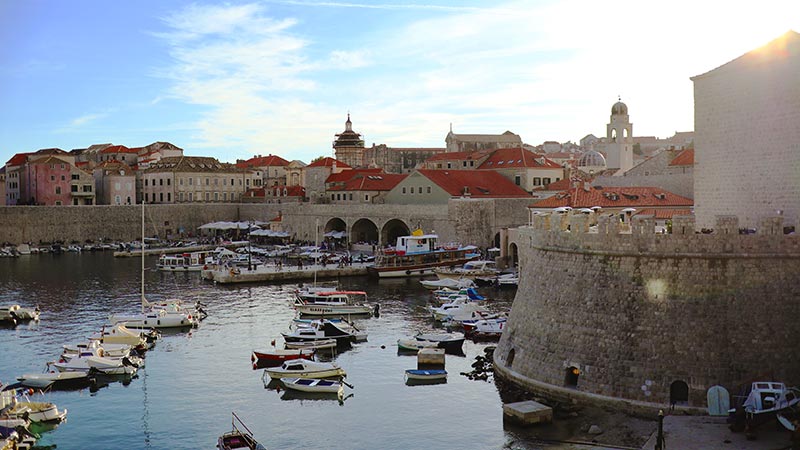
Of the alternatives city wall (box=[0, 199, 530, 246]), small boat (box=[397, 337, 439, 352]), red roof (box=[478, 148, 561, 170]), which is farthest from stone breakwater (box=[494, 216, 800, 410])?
red roof (box=[478, 148, 561, 170])

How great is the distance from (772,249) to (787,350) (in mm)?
2453

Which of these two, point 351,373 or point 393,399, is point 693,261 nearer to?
point 393,399

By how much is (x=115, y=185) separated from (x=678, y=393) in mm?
82137

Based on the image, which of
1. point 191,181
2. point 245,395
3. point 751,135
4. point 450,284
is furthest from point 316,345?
point 191,181

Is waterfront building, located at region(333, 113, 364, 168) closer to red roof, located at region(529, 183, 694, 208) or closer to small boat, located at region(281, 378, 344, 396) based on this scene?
red roof, located at region(529, 183, 694, 208)

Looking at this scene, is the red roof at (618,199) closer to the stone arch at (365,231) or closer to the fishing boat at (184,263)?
the stone arch at (365,231)

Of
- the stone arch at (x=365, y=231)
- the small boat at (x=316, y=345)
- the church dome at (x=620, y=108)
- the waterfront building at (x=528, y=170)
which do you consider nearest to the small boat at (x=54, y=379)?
the small boat at (x=316, y=345)

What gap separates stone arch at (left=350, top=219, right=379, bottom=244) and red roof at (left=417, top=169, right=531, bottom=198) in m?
8.21

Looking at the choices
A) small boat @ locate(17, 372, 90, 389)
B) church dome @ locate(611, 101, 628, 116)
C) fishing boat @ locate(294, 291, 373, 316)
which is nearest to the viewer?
small boat @ locate(17, 372, 90, 389)

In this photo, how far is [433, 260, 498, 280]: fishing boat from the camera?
169ft

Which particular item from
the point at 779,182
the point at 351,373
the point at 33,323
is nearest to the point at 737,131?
the point at 779,182

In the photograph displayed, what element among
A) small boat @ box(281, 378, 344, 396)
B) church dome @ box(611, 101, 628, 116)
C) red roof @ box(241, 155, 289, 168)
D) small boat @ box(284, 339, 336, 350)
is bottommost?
small boat @ box(281, 378, 344, 396)

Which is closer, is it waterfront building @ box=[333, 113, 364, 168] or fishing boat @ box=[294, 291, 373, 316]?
fishing boat @ box=[294, 291, 373, 316]

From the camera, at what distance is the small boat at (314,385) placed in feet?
86.5
